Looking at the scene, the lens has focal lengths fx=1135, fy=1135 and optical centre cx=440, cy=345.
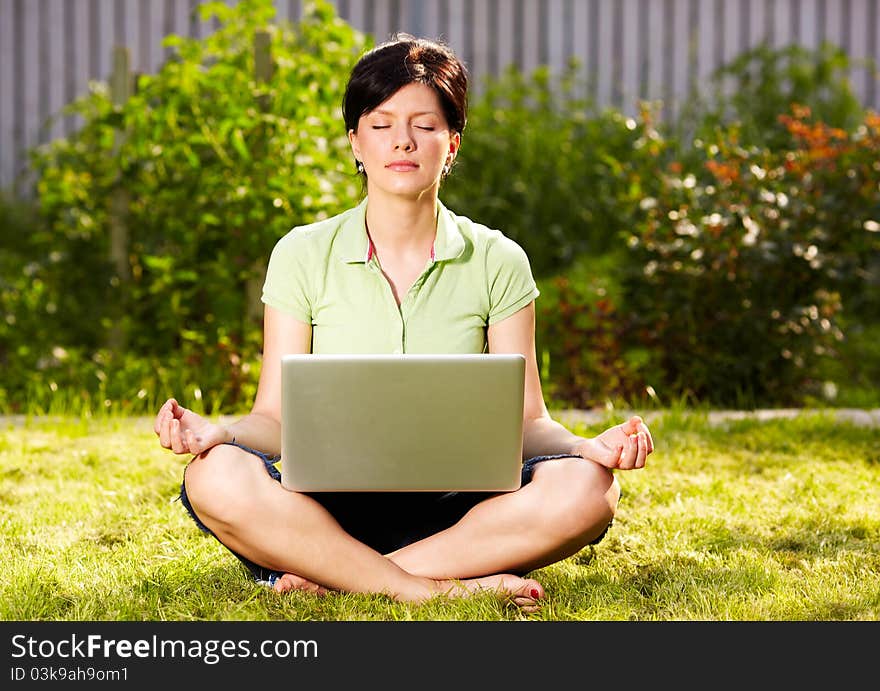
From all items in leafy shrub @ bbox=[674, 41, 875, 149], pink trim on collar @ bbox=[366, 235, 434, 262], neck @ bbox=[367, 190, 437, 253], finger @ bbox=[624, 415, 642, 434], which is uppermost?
leafy shrub @ bbox=[674, 41, 875, 149]

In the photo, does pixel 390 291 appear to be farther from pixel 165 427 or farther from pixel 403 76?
pixel 165 427

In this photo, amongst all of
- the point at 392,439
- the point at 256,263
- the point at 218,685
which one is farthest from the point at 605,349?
the point at 218,685

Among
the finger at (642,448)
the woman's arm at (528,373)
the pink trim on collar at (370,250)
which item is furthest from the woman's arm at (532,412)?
the pink trim on collar at (370,250)

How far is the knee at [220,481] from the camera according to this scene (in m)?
2.25

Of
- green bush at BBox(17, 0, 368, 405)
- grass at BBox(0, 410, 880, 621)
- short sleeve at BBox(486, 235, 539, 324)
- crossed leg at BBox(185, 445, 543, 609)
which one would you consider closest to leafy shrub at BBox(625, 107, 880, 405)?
grass at BBox(0, 410, 880, 621)

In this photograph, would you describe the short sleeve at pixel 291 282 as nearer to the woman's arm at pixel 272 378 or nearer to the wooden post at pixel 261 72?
the woman's arm at pixel 272 378

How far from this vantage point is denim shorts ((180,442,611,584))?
7.98 feet

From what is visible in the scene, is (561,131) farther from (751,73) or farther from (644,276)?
(644,276)

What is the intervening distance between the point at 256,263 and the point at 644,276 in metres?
1.60

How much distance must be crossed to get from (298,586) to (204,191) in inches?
104

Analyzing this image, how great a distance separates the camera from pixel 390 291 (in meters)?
2.45

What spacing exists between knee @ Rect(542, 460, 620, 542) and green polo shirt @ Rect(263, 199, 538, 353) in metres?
0.35

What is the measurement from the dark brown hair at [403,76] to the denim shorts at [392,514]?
2.53 ft

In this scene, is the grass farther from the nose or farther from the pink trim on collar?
the nose
